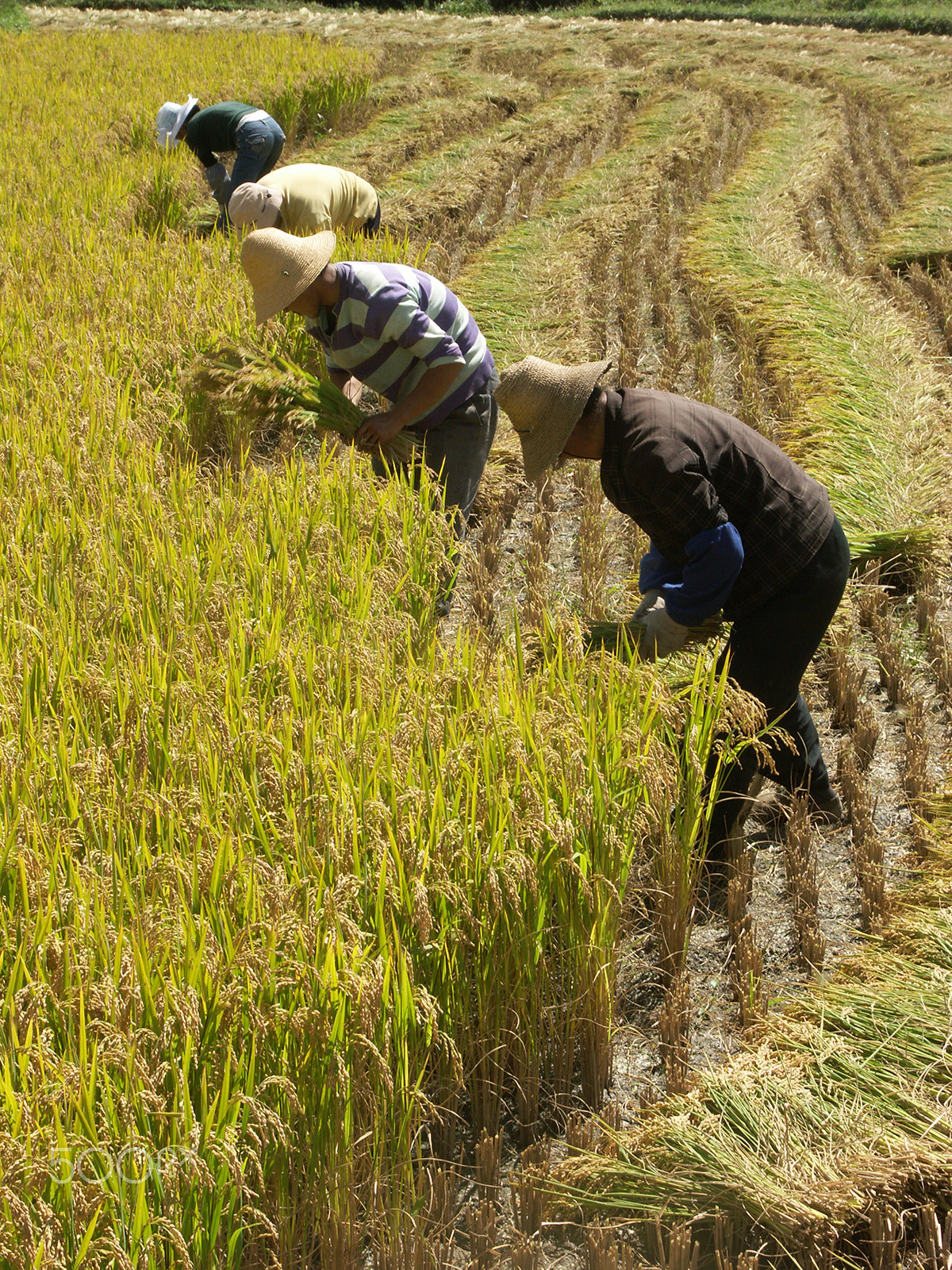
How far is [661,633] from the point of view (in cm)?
233

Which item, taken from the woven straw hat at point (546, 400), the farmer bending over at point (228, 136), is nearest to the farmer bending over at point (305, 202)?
the farmer bending over at point (228, 136)

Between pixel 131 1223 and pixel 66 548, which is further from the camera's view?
pixel 66 548

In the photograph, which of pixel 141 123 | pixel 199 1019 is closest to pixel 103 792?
pixel 199 1019

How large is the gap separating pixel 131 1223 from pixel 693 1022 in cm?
114

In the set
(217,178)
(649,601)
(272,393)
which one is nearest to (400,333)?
(272,393)

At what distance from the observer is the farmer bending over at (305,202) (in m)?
4.55

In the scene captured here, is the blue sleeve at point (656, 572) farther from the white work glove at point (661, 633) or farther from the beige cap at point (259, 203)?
the beige cap at point (259, 203)

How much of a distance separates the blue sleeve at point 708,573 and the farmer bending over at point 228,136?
16.6ft

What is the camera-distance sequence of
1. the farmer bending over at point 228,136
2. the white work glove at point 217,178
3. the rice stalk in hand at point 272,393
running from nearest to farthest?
1. the rice stalk in hand at point 272,393
2. the farmer bending over at point 228,136
3. the white work glove at point 217,178

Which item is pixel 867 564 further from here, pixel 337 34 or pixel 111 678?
pixel 337 34

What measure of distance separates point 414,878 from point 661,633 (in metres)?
0.92

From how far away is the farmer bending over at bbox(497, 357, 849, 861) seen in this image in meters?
2.19

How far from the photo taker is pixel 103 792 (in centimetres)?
192

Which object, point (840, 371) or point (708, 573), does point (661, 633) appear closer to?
point (708, 573)
